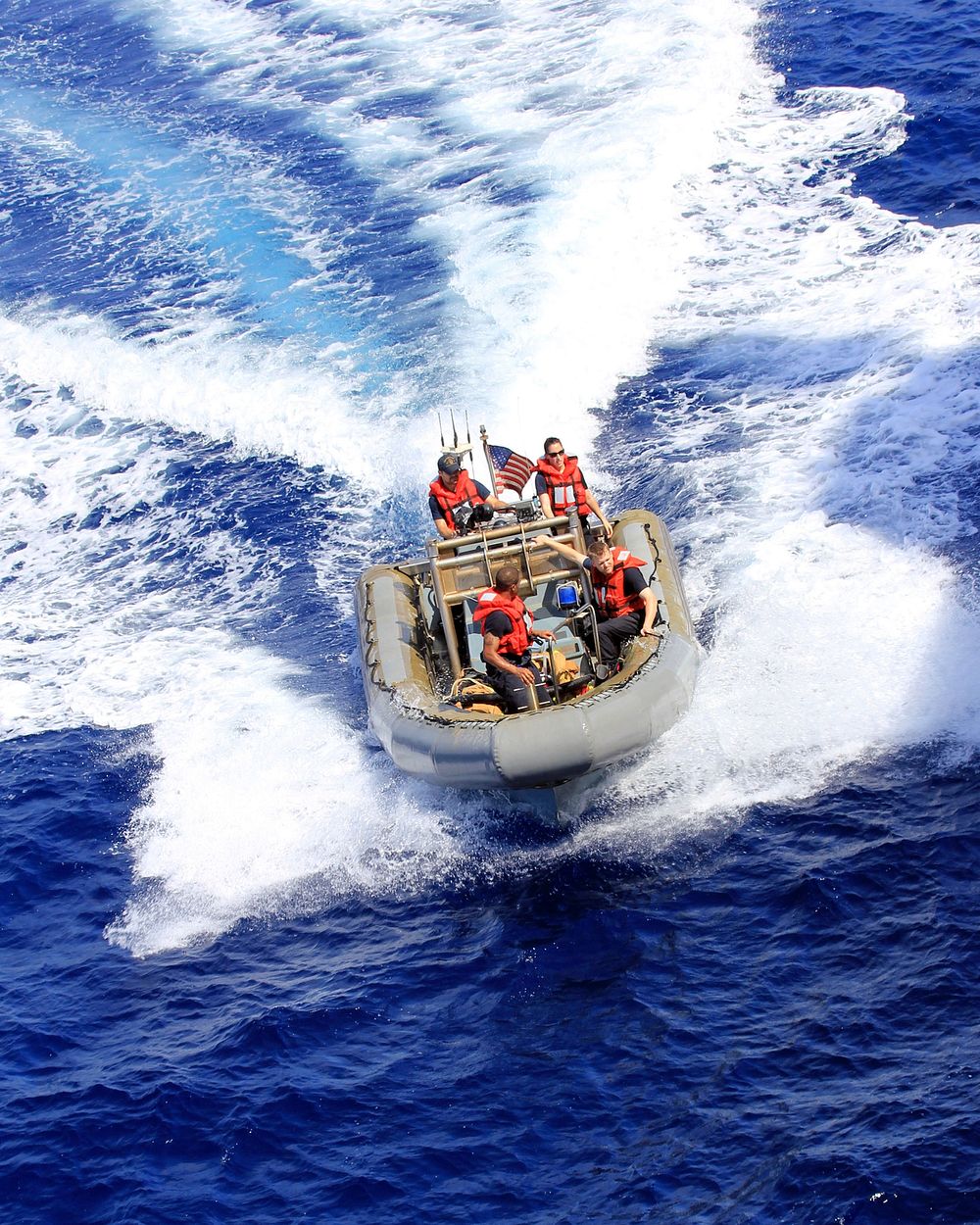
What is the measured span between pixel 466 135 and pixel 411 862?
50.0 feet

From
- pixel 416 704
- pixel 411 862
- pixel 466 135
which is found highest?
pixel 466 135

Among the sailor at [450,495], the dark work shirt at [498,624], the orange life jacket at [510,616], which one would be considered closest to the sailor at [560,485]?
the sailor at [450,495]

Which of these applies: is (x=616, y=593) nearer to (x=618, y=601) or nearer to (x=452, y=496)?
(x=618, y=601)

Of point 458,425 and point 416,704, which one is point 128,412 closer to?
point 458,425

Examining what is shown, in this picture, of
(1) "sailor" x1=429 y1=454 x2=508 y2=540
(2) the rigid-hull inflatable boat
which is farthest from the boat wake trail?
(1) "sailor" x1=429 y1=454 x2=508 y2=540

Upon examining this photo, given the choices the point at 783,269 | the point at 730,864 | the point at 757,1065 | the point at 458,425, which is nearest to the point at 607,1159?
the point at 757,1065

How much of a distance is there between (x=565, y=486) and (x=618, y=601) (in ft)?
6.44

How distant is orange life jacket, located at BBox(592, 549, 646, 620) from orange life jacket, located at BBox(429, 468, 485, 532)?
204 centimetres

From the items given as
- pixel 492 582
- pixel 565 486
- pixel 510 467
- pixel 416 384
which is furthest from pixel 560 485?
pixel 416 384

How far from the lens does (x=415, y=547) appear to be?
1590 cm

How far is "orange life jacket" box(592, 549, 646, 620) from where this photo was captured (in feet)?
39.9

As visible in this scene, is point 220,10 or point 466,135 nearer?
point 466,135

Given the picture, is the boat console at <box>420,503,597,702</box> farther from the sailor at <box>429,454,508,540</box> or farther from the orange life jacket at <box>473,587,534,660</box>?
the orange life jacket at <box>473,587,534,660</box>

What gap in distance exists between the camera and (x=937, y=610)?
12.6 m
